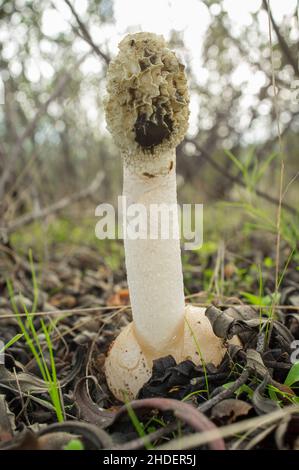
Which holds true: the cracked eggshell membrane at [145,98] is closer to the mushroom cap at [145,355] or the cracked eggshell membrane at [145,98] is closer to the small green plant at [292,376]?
the mushroom cap at [145,355]

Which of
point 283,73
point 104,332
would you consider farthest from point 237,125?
point 104,332

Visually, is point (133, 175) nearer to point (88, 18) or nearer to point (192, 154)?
point (88, 18)

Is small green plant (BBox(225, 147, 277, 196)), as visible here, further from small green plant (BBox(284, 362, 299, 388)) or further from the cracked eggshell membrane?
small green plant (BBox(284, 362, 299, 388))

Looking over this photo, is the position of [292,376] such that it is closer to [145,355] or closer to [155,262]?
[145,355]

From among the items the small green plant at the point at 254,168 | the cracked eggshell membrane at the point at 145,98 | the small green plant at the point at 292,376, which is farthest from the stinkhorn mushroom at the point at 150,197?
the small green plant at the point at 254,168

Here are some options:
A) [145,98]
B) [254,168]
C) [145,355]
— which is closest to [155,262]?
[145,355]

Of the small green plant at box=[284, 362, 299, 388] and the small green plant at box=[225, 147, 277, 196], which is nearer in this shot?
the small green plant at box=[284, 362, 299, 388]

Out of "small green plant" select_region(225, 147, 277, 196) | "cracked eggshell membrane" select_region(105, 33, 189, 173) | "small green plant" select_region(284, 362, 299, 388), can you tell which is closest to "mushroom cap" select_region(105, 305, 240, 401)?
"small green plant" select_region(284, 362, 299, 388)
